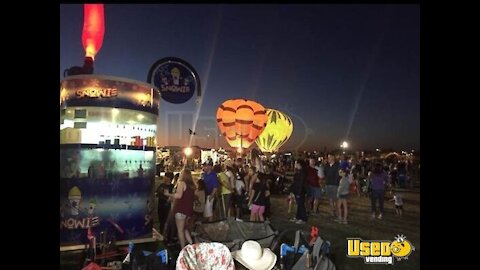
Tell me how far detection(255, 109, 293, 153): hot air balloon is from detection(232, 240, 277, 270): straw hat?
986 mm

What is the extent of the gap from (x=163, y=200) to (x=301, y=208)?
4.65 feet

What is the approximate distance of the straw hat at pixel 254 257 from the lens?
3465mm

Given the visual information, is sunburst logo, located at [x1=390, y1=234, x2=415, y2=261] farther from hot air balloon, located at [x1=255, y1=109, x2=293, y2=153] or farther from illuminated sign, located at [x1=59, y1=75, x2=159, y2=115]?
illuminated sign, located at [x1=59, y1=75, x2=159, y2=115]

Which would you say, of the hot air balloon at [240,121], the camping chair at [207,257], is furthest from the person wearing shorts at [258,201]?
the camping chair at [207,257]

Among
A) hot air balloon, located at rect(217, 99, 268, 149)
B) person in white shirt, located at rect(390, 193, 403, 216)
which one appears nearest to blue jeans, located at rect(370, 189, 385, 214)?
person in white shirt, located at rect(390, 193, 403, 216)

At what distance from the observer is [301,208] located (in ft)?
12.7

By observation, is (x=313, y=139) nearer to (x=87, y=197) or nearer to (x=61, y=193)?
(x=87, y=197)

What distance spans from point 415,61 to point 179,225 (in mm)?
2926

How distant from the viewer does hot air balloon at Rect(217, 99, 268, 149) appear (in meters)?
3.78

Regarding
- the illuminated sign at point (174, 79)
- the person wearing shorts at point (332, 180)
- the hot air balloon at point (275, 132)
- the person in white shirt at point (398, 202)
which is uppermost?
the illuminated sign at point (174, 79)

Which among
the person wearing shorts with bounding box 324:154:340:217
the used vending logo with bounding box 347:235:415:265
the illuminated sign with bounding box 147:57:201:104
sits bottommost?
the used vending logo with bounding box 347:235:415:265

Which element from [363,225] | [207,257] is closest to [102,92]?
[207,257]

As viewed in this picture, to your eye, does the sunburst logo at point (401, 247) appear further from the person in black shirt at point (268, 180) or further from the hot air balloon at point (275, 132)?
the hot air balloon at point (275, 132)

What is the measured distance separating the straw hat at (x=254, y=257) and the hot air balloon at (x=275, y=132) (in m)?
0.99
